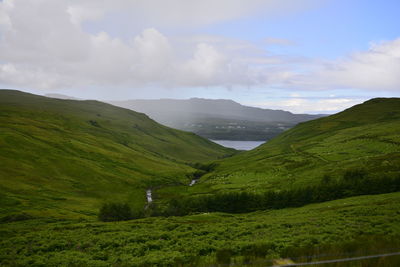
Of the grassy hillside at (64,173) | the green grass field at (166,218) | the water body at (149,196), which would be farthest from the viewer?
the water body at (149,196)

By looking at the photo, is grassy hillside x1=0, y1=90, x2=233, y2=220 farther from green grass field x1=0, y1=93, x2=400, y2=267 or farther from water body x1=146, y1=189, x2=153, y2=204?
water body x1=146, y1=189, x2=153, y2=204

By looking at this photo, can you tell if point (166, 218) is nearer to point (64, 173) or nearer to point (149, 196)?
point (149, 196)

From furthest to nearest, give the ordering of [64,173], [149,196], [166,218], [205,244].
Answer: [64,173]
[149,196]
[166,218]
[205,244]

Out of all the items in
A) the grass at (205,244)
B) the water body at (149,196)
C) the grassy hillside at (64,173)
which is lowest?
the water body at (149,196)

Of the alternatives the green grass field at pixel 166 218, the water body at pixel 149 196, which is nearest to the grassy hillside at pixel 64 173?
the green grass field at pixel 166 218

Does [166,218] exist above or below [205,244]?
below

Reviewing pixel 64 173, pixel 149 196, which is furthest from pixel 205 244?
pixel 64 173

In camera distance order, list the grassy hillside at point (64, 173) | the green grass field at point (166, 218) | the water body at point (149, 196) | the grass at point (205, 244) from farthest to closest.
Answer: the water body at point (149, 196), the grassy hillside at point (64, 173), the green grass field at point (166, 218), the grass at point (205, 244)

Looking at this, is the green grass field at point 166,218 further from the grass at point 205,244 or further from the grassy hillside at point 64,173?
the grassy hillside at point 64,173

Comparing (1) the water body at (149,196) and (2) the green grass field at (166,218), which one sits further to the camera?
(1) the water body at (149,196)

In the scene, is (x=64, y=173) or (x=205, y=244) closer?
(x=205, y=244)

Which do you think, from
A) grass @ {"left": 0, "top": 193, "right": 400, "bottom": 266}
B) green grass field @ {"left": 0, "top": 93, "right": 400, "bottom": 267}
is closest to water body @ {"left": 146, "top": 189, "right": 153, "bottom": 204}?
green grass field @ {"left": 0, "top": 93, "right": 400, "bottom": 267}

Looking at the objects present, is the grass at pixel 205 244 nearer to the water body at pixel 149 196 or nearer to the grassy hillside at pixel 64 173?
the grassy hillside at pixel 64 173

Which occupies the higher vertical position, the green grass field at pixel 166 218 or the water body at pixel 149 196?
the green grass field at pixel 166 218
